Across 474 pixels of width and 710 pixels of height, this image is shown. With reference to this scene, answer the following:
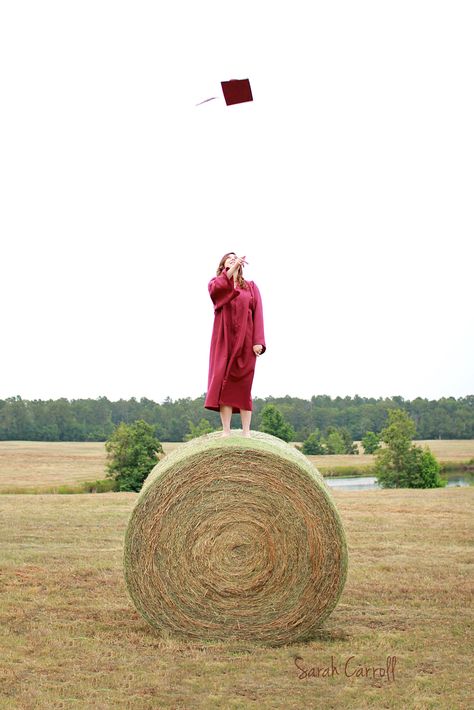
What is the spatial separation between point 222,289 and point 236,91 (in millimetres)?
1889

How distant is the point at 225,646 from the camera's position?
721 centimetres

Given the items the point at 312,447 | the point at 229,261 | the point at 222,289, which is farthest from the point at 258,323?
the point at 312,447

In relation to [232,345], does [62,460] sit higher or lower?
lower

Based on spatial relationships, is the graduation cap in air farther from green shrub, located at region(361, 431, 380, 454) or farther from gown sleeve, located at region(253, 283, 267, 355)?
green shrub, located at region(361, 431, 380, 454)

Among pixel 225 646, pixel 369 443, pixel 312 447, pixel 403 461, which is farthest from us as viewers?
pixel 369 443

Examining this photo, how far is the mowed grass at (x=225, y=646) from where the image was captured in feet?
19.6

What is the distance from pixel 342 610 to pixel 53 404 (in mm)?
42922

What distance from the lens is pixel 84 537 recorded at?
13.0m

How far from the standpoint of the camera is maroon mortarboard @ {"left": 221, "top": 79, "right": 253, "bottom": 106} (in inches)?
313

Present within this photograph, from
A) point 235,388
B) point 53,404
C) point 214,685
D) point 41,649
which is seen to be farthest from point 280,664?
point 53,404

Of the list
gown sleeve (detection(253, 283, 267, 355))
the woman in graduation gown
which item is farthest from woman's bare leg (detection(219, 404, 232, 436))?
gown sleeve (detection(253, 283, 267, 355))

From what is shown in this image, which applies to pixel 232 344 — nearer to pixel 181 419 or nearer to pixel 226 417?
pixel 226 417

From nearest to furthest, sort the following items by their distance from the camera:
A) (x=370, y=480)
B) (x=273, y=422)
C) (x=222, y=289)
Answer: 1. (x=222, y=289)
2. (x=273, y=422)
3. (x=370, y=480)

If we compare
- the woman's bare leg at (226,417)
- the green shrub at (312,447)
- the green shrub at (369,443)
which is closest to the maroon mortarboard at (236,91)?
the woman's bare leg at (226,417)
